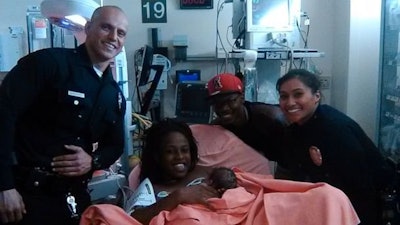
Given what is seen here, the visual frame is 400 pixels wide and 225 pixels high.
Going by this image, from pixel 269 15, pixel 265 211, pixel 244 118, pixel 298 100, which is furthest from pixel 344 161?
pixel 269 15

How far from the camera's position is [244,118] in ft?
7.43

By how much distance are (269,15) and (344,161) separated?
5.52 feet

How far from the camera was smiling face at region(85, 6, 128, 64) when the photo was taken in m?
1.78

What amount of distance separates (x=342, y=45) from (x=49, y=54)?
2.74 m

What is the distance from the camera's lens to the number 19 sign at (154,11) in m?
4.27

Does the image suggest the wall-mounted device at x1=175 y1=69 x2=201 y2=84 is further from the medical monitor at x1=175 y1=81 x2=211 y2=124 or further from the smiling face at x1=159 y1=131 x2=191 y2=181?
the smiling face at x1=159 y1=131 x2=191 y2=181

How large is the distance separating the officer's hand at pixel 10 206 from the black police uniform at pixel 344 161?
1189mm

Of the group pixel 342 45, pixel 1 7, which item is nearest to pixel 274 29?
pixel 342 45

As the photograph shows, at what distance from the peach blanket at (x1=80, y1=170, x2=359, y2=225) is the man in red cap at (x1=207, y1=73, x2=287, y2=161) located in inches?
22.9

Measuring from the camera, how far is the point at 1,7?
Answer: 4039 mm

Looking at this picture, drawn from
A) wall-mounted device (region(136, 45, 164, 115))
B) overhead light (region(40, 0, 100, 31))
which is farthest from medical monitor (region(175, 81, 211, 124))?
overhead light (region(40, 0, 100, 31))

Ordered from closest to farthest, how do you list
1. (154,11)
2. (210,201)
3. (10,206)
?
(10,206) → (210,201) → (154,11)

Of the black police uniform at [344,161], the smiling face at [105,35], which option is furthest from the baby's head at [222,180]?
the smiling face at [105,35]

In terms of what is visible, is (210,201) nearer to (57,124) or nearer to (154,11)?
(57,124)
